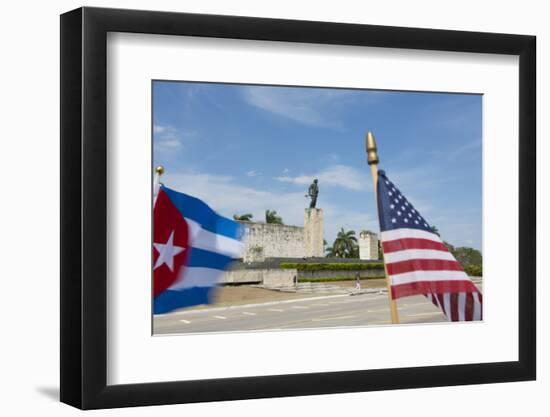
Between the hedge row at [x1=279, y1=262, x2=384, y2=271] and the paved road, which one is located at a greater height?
the hedge row at [x1=279, y1=262, x2=384, y2=271]

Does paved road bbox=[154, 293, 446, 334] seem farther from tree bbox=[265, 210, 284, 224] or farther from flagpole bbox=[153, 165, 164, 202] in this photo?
flagpole bbox=[153, 165, 164, 202]

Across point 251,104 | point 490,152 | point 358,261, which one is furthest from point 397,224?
point 251,104

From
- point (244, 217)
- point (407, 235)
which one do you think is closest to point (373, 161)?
point (407, 235)

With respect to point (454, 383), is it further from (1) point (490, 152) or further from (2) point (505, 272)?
(1) point (490, 152)

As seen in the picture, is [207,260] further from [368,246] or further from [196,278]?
[368,246]

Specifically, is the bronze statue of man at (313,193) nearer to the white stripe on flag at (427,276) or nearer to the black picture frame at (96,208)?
the white stripe on flag at (427,276)

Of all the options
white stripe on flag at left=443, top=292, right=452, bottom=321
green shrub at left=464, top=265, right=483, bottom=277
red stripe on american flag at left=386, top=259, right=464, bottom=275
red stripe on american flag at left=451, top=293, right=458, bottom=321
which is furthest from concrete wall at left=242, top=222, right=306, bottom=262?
green shrub at left=464, top=265, right=483, bottom=277

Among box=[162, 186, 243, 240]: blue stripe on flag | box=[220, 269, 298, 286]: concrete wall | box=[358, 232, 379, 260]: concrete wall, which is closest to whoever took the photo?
box=[162, 186, 243, 240]: blue stripe on flag
